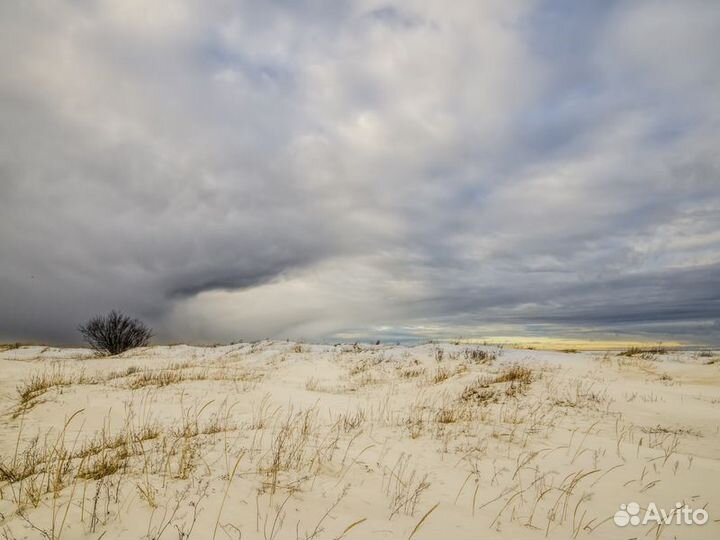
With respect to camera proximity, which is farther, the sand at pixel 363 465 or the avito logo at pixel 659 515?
the avito logo at pixel 659 515

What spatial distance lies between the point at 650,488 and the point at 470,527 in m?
2.68

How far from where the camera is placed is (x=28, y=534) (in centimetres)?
292

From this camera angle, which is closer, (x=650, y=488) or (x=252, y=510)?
(x=252, y=510)

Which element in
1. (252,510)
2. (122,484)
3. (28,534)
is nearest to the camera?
(28,534)

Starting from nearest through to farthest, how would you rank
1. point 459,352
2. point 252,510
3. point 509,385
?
point 252,510 < point 509,385 < point 459,352

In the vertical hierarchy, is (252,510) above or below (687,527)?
above

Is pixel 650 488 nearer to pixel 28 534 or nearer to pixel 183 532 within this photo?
pixel 183 532

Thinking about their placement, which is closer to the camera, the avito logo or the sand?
the sand

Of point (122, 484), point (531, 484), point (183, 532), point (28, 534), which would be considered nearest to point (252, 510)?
point (183, 532)

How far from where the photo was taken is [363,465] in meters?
4.94

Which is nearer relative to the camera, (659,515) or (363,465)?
(659,515)

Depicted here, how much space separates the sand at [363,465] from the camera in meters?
3.33

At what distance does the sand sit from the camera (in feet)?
10.9

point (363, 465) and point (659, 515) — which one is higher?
point (363, 465)
